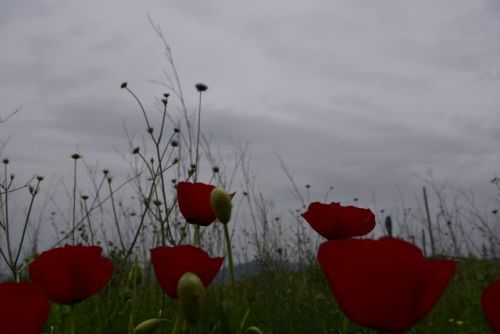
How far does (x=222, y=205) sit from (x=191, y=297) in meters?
0.16

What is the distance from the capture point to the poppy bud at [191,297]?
1.65ft

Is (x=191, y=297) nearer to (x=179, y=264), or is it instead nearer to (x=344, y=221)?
(x=179, y=264)

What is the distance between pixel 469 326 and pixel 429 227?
405 cm

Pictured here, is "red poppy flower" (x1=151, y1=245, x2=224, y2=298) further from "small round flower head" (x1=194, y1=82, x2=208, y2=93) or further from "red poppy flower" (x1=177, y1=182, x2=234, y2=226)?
"small round flower head" (x1=194, y1=82, x2=208, y2=93)

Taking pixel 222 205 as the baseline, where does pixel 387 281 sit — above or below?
below

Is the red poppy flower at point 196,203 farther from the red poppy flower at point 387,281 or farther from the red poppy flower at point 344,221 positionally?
the red poppy flower at point 387,281

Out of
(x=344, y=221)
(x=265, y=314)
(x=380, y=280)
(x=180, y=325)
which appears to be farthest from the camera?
(x=265, y=314)

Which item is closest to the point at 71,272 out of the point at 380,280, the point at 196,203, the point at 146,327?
the point at 146,327

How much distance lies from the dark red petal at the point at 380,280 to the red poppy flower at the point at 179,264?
0.20 metres

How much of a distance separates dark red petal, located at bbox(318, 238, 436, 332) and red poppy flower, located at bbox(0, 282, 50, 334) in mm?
280

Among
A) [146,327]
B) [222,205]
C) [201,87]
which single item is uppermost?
[201,87]

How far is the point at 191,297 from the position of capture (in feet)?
1.65

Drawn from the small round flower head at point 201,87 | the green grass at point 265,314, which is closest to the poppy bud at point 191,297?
the green grass at point 265,314

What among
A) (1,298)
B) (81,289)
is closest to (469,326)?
(81,289)
